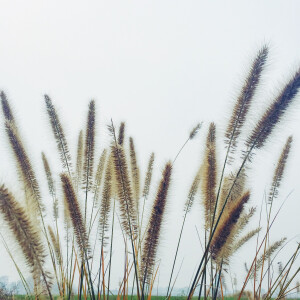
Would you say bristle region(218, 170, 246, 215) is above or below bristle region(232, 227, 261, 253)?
above

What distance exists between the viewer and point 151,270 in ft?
9.34

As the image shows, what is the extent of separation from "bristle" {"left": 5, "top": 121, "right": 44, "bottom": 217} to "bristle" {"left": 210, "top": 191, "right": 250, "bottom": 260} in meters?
1.37

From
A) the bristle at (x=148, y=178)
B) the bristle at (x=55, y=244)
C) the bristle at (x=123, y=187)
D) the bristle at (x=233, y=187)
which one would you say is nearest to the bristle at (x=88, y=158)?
the bristle at (x=55, y=244)

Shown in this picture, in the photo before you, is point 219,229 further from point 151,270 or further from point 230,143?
point 230,143

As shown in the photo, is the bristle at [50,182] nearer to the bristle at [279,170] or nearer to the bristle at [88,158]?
the bristle at [88,158]

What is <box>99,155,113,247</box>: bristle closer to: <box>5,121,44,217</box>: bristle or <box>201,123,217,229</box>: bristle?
<box>5,121,44,217</box>: bristle

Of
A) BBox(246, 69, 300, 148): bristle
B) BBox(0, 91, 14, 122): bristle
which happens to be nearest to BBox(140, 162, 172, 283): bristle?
BBox(246, 69, 300, 148): bristle

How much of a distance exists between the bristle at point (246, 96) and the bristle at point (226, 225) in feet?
2.61

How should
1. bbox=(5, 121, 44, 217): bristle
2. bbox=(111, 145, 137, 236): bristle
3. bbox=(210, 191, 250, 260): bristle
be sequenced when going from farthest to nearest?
bbox=(5, 121, 44, 217): bristle, bbox=(111, 145, 137, 236): bristle, bbox=(210, 191, 250, 260): bristle

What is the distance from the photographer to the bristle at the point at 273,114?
3031 millimetres

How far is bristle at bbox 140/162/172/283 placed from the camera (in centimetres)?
272

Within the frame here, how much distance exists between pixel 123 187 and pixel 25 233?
0.81m

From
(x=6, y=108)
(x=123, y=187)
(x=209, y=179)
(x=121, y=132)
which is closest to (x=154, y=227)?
(x=123, y=187)

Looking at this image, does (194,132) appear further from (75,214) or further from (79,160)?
(75,214)
